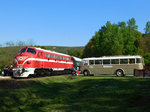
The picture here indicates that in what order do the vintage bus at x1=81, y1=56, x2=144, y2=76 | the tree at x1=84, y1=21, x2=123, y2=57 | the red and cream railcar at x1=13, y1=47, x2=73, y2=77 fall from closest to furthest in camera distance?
the red and cream railcar at x1=13, y1=47, x2=73, y2=77 < the vintage bus at x1=81, y1=56, x2=144, y2=76 < the tree at x1=84, y1=21, x2=123, y2=57

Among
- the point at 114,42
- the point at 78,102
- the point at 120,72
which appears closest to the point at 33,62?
the point at 120,72

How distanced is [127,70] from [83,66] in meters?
6.61

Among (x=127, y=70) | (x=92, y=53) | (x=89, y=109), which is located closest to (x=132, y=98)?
(x=89, y=109)

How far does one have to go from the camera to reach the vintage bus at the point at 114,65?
26.4 meters

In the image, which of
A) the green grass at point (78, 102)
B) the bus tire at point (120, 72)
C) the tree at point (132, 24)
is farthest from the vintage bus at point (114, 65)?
the tree at point (132, 24)

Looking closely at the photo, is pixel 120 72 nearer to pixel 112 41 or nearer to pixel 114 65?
pixel 114 65

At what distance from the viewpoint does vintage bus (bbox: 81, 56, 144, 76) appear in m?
26.4

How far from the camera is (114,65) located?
27.4m

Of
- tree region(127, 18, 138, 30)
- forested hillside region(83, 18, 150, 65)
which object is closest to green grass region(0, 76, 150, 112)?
forested hillside region(83, 18, 150, 65)

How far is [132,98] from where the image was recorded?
9.54m

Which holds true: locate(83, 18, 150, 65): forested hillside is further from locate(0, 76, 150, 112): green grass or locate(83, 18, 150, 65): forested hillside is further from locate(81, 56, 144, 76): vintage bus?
locate(0, 76, 150, 112): green grass

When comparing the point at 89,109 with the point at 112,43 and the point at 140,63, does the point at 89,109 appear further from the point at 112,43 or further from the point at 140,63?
the point at 112,43

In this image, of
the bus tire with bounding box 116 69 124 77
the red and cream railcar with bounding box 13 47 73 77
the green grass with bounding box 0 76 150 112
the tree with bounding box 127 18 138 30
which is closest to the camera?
the green grass with bounding box 0 76 150 112

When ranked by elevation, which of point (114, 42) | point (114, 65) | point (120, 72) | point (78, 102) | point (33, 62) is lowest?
point (78, 102)
